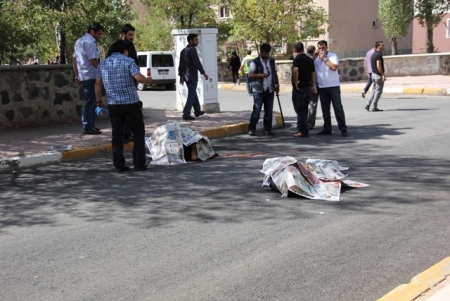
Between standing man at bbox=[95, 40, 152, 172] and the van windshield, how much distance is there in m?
22.2

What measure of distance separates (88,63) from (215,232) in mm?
6126

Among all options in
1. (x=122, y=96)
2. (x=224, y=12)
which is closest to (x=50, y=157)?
(x=122, y=96)

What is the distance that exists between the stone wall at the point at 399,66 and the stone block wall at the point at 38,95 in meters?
15.7

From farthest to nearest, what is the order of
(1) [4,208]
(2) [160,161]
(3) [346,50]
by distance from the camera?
(3) [346,50], (2) [160,161], (1) [4,208]

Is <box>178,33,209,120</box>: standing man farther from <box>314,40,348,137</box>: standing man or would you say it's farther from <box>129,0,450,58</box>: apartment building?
<box>129,0,450,58</box>: apartment building

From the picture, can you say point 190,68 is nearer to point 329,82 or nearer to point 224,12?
point 329,82

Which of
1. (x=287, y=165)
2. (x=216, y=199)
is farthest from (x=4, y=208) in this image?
(x=287, y=165)

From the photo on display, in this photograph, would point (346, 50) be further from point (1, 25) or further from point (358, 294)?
point (358, 294)

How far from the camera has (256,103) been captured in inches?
452

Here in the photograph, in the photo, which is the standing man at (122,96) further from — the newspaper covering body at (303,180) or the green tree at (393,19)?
the green tree at (393,19)

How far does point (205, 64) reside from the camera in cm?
1493

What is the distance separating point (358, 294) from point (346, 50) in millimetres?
44209

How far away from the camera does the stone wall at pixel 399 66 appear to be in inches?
1061

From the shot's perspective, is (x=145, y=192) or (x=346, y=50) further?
(x=346, y=50)
